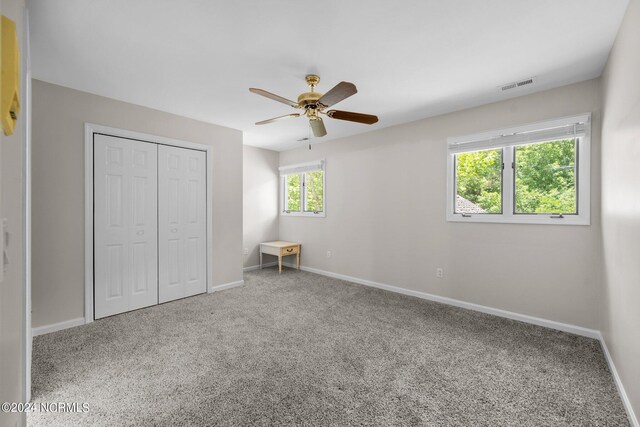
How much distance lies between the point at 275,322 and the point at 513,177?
3.07 meters

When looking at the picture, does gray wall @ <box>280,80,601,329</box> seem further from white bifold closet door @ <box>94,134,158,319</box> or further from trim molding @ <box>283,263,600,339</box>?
white bifold closet door @ <box>94,134,158,319</box>

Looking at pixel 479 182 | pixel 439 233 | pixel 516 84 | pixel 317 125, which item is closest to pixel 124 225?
pixel 317 125

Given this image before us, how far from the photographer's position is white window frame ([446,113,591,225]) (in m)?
2.75

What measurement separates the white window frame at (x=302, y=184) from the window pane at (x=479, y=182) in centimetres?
229

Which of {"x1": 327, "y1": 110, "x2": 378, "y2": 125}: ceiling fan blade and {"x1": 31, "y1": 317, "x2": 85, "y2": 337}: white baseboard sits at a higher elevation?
{"x1": 327, "y1": 110, "x2": 378, "y2": 125}: ceiling fan blade

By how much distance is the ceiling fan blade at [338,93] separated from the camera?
200cm

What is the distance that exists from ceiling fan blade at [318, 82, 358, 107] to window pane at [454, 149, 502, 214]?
2.12 meters

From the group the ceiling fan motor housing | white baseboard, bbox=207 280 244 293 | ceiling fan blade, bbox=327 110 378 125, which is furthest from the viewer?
white baseboard, bbox=207 280 244 293

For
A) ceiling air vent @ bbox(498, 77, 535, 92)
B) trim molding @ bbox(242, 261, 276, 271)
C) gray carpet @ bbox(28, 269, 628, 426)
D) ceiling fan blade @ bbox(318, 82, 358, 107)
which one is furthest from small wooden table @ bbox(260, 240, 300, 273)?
ceiling air vent @ bbox(498, 77, 535, 92)

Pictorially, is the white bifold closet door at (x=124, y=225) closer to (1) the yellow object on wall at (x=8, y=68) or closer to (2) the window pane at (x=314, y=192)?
(2) the window pane at (x=314, y=192)

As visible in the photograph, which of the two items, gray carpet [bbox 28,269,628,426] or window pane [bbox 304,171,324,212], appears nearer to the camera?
gray carpet [bbox 28,269,628,426]

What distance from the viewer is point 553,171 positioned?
9.82 feet

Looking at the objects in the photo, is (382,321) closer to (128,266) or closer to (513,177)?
(513,177)

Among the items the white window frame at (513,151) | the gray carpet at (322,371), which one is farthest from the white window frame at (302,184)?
the gray carpet at (322,371)
